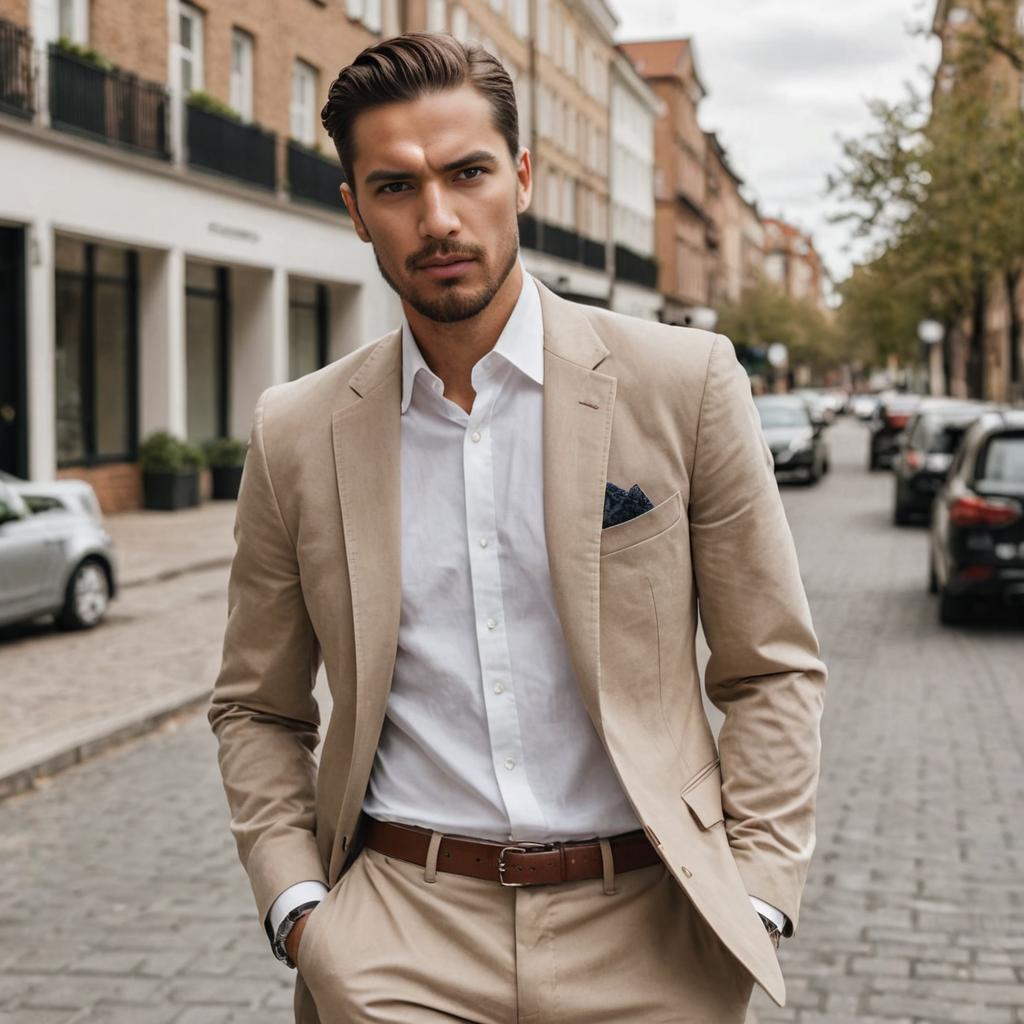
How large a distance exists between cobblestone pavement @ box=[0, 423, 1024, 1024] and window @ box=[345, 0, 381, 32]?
81.2ft

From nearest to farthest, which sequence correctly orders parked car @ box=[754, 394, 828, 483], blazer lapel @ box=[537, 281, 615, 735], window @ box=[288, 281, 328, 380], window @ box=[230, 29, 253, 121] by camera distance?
blazer lapel @ box=[537, 281, 615, 735]
window @ box=[230, 29, 253, 121]
window @ box=[288, 281, 328, 380]
parked car @ box=[754, 394, 828, 483]

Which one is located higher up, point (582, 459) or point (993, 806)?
point (582, 459)

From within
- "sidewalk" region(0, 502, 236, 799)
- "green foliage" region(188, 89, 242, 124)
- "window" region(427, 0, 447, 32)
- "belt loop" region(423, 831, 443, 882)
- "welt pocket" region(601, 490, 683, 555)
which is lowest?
"sidewalk" region(0, 502, 236, 799)

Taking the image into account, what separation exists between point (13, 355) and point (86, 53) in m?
4.12

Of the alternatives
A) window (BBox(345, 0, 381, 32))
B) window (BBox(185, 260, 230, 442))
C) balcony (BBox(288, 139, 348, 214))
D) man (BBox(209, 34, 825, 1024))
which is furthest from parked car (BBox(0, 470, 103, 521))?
window (BBox(345, 0, 381, 32))

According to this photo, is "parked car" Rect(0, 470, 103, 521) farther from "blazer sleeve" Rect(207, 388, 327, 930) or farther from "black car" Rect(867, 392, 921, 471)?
"black car" Rect(867, 392, 921, 471)

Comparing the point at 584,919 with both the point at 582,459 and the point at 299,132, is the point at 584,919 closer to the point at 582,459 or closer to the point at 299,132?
the point at 582,459

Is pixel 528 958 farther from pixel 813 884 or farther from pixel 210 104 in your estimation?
pixel 210 104

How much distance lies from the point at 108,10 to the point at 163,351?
16.2 ft

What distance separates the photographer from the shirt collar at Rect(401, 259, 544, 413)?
2336 millimetres

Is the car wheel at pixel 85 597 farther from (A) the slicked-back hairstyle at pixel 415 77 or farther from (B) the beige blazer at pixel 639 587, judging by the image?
(A) the slicked-back hairstyle at pixel 415 77

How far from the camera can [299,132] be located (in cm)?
3031

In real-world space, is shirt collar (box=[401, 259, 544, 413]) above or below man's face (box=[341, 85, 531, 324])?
below

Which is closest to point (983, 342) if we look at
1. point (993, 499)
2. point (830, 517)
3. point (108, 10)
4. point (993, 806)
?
point (830, 517)
